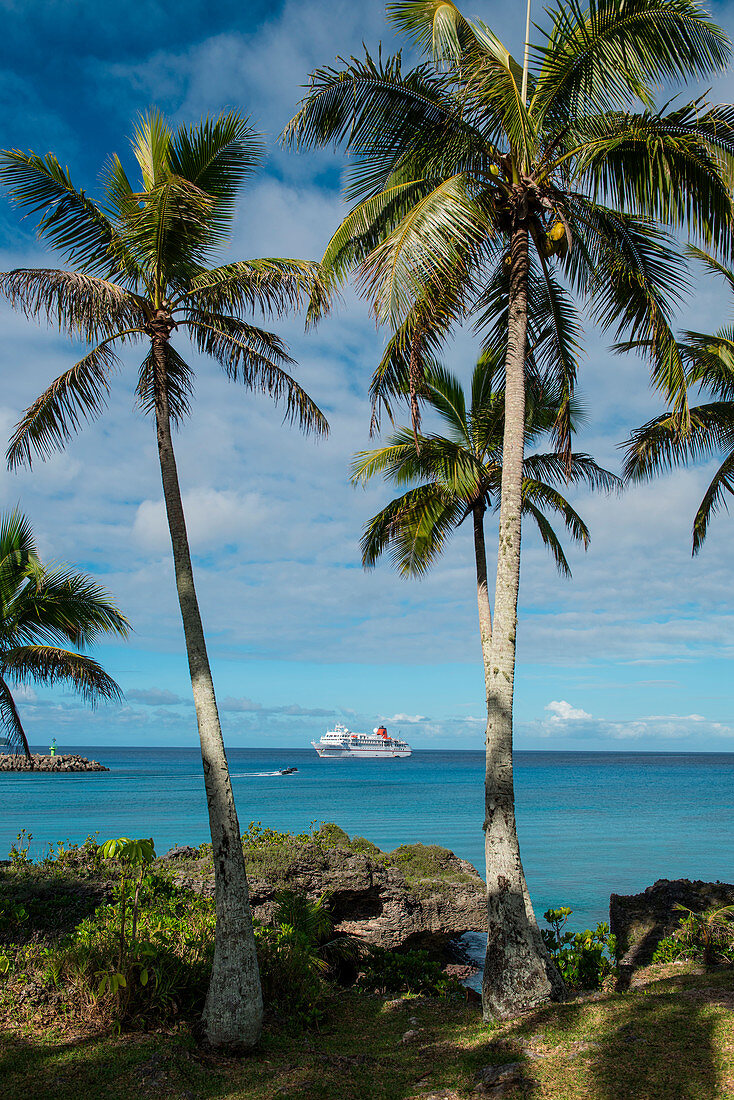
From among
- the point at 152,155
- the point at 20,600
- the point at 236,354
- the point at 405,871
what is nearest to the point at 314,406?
the point at 236,354

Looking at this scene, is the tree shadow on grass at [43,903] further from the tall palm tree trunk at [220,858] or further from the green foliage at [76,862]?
the tall palm tree trunk at [220,858]

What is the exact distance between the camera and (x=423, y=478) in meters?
13.8

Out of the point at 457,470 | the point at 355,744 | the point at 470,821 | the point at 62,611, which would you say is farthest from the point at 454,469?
the point at 355,744

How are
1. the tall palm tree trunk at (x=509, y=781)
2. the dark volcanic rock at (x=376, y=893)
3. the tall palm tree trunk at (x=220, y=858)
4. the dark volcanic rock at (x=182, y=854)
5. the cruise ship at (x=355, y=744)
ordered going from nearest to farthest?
the tall palm tree trunk at (x=220, y=858)
the tall palm tree trunk at (x=509, y=781)
the dark volcanic rock at (x=376, y=893)
the dark volcanic rock at (x=182, y=854)
the cruise ship at (x=355, y=744)

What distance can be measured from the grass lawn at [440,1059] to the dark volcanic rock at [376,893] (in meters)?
3.57

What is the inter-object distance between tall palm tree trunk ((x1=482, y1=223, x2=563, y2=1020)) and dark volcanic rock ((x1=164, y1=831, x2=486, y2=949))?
4.07 metres

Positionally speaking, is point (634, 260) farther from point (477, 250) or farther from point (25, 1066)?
point (25, 1066)

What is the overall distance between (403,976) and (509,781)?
4.54 meters

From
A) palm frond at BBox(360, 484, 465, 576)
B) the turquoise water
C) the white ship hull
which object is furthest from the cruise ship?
palm frond at BBox(360, 484, 465, 576)

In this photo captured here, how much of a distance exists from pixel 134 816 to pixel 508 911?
1356 inches

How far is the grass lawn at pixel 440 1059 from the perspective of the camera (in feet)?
16.0

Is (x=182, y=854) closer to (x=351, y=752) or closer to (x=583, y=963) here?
(x=583, y=963)

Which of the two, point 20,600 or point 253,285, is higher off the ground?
point 253,285

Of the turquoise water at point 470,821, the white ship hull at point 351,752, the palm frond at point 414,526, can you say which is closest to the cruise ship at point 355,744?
the white ship hull at point 351,752
